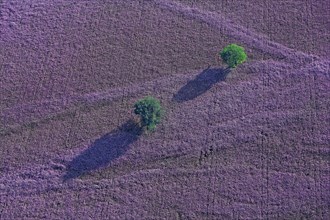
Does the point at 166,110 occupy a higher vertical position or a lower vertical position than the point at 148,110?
lower

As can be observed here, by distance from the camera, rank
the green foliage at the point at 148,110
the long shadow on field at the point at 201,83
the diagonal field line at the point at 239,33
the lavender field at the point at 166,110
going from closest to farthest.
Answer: the lavender field at the point at 166,110
the green foliage at the point at 148,110
the long shadow on field at the point at 201,83
the diagonal field line at the point at 239,33

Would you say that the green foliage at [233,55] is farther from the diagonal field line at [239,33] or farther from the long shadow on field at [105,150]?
the long shadow on field at [105,150]

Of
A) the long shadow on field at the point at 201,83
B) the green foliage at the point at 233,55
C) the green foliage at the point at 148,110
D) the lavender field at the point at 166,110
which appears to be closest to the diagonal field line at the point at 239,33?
the lavender field at the point at 166,110

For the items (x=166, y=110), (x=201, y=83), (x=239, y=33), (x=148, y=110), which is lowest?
(x=166, y=110)

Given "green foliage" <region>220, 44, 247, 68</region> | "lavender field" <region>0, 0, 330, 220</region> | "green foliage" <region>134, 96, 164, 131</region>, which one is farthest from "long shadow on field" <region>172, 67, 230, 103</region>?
"green foliage" <region>134, 96, 164, 131</region>

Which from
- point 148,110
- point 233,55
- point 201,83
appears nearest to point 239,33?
point 233,55

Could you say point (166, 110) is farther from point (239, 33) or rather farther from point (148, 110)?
point (239, 33)
